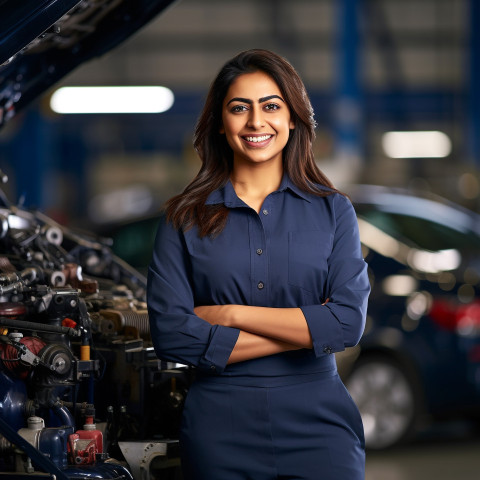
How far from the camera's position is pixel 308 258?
8.98 feet

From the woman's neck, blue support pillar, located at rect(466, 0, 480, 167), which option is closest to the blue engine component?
the woman's neck

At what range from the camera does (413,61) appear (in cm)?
3148

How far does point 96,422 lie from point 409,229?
4.17m

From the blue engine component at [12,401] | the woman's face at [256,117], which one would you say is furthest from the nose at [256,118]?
the blue engine component at [12,401]

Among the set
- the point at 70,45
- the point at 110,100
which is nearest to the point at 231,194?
the point at 70,45

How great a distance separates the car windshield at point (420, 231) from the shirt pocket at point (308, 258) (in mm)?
4348

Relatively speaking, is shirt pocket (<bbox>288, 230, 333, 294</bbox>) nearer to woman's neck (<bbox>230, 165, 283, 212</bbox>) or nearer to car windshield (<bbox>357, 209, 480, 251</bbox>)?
woman's neck (<bbox>230, 165, 283, 212</bbox>)

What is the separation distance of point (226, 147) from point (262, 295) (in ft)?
1.59

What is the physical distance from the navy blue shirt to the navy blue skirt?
0.19 feet

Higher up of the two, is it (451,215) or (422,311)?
(451,215)

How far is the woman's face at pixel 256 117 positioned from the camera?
280 centimetres

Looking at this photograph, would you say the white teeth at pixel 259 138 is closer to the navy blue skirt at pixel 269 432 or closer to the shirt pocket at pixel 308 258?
the shirt pocket at pixel 308 258

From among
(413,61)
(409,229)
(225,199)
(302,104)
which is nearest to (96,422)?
(225,199)

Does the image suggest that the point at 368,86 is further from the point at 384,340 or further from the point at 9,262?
the point at 9,262
